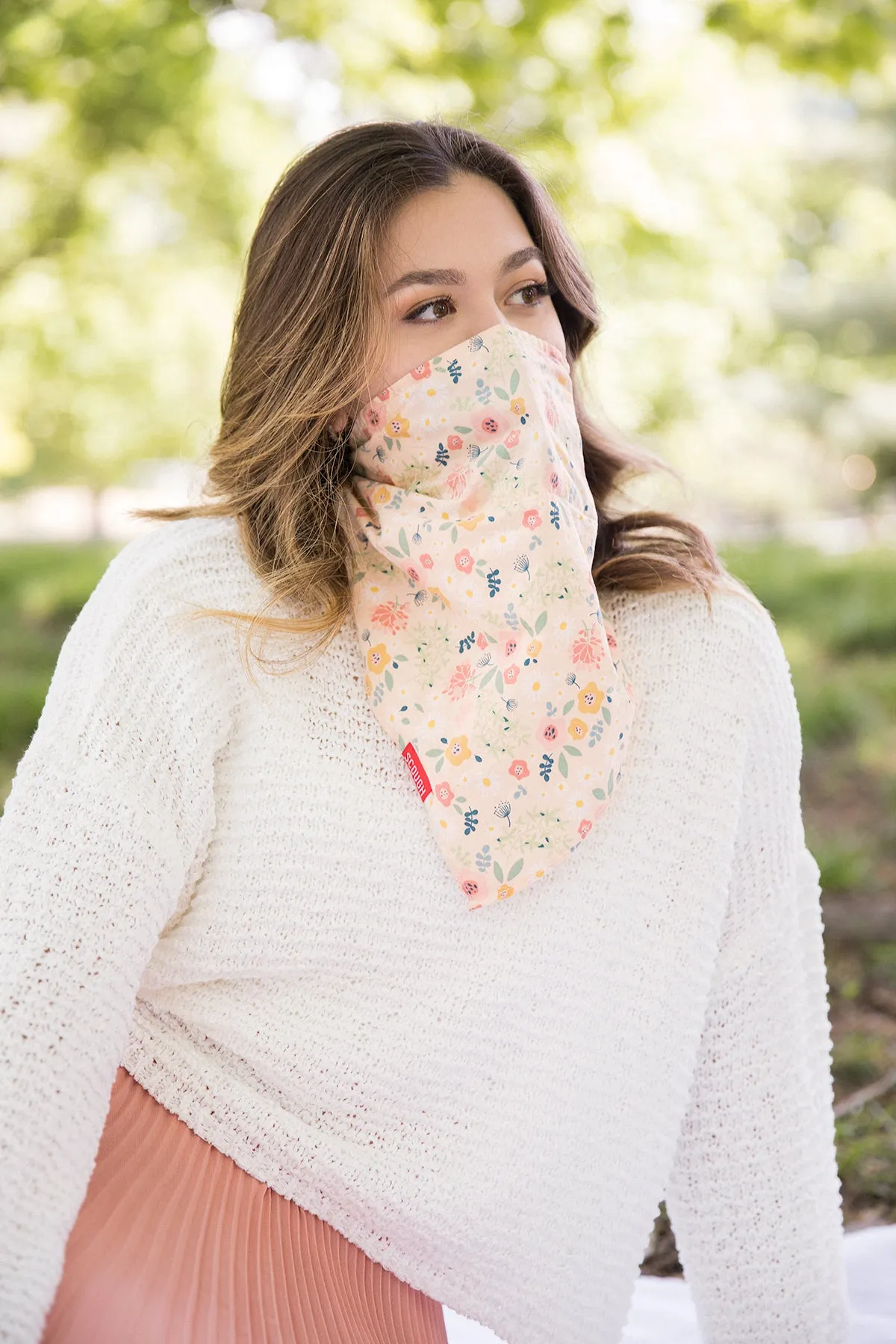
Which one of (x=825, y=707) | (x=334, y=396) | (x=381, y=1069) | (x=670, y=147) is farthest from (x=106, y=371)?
(x=381, y=1069)

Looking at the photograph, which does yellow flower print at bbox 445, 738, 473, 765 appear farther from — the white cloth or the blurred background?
the white cloth

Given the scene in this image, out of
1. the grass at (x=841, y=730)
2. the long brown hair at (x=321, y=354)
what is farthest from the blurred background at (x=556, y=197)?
the long brown hair at (x=321, y=354)

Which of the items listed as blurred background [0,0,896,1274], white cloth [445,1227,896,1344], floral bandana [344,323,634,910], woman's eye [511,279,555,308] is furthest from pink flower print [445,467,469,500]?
white cloth [445,1227,896,1344]

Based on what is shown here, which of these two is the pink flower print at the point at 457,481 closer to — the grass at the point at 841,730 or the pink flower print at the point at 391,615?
the pink flower print at the point at 391,615

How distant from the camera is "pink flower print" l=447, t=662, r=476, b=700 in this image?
1615mm

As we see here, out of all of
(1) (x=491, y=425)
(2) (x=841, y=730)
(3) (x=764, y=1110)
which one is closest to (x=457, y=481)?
(1) (x=491, y=425)

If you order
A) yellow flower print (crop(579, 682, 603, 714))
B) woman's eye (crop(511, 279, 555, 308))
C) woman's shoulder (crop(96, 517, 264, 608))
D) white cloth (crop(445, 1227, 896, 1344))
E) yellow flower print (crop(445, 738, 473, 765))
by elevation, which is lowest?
white cloth (crop(445, 1227, 896, 1344))

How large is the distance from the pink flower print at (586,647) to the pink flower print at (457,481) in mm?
257

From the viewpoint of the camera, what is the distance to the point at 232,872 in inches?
61.9

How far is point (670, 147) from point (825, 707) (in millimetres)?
2230

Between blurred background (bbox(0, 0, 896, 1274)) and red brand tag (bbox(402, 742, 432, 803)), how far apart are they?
0.74 metres

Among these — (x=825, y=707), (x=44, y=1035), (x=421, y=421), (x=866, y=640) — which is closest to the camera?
(x=44, y=1035)

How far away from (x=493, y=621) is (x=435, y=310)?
45 centimetres

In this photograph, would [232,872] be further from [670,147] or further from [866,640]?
[866,640]
